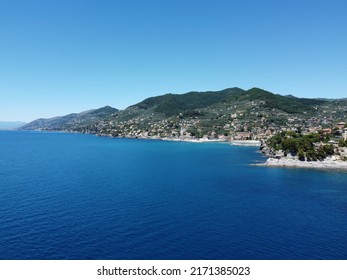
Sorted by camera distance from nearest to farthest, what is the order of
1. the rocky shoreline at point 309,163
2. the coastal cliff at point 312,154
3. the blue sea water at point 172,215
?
1. the blue sea water at point 172,215
2. the rocky shoreline at point 309,163
3. the coastal cliff at point 312,154

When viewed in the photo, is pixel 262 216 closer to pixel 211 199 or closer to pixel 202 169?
pixel 211 199

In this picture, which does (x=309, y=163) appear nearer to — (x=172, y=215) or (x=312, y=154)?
(x=312, y=154)

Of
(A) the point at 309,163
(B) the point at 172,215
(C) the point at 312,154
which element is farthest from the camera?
(C) the point at 312,154

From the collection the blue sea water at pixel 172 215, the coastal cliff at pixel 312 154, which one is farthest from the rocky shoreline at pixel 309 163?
the blue sea water at pixel 172 215

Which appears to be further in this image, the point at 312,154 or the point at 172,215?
the point at 312,154

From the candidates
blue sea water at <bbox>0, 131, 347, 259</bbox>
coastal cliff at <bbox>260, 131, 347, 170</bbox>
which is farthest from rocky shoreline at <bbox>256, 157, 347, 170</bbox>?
blue sea water at <bbox>0, 131, 347, 259</bbox>

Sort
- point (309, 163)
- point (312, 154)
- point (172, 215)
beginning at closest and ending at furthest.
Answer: point (172, 215) → point (309, 163) → point (312, 154)

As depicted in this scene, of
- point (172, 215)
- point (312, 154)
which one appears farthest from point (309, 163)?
point (172, 215)

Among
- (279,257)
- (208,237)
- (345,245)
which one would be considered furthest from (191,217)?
(345,245)

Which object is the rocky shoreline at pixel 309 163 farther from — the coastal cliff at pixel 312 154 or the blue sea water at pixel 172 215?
the blue sea water at pixel 172 215
